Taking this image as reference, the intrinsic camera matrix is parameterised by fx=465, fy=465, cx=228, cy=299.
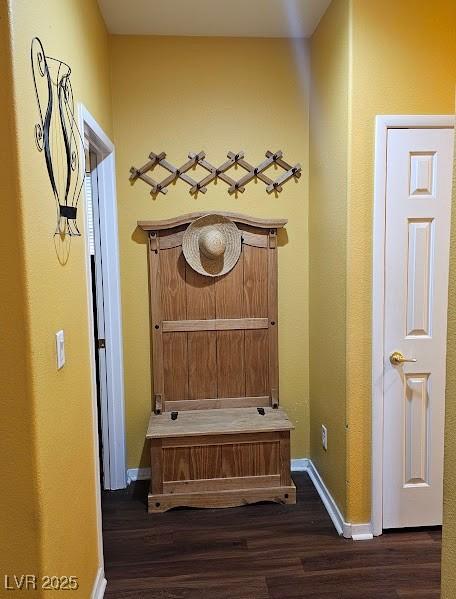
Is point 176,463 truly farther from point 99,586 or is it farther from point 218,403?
point 99,586

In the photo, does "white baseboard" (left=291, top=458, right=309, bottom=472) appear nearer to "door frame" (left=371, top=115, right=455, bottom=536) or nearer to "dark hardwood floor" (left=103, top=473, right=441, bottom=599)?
"dark hardwood floor" (left=103, top=473, right=441, bottom=599)

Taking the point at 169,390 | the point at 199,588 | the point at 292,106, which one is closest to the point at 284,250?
the point at 292,106

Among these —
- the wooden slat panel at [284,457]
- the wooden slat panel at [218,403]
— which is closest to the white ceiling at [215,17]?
the wooden slat panel at [218,403]

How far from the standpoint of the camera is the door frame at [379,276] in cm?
218

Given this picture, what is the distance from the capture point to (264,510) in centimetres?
262

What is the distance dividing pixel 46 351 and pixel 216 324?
1.61 m

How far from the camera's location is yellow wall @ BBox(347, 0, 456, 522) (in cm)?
214

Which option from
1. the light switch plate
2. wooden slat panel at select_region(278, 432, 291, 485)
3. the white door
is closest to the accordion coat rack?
wooden slat panel at select_region(278, 432, 291, 485)

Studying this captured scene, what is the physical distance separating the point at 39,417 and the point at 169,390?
167 centimetres

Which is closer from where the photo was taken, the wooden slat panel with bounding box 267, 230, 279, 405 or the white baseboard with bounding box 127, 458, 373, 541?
the white baseboard with bounding box 127, 458, 373, 541

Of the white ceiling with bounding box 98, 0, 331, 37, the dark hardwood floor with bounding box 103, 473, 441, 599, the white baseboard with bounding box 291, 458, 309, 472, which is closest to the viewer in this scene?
the dark hardwood floor with bounding box 103, 473, 441, 599

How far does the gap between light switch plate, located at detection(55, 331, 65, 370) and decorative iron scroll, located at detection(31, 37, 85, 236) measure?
0.34 meters

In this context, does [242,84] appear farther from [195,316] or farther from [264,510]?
[264,510]

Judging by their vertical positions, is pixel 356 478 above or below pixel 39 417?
below
